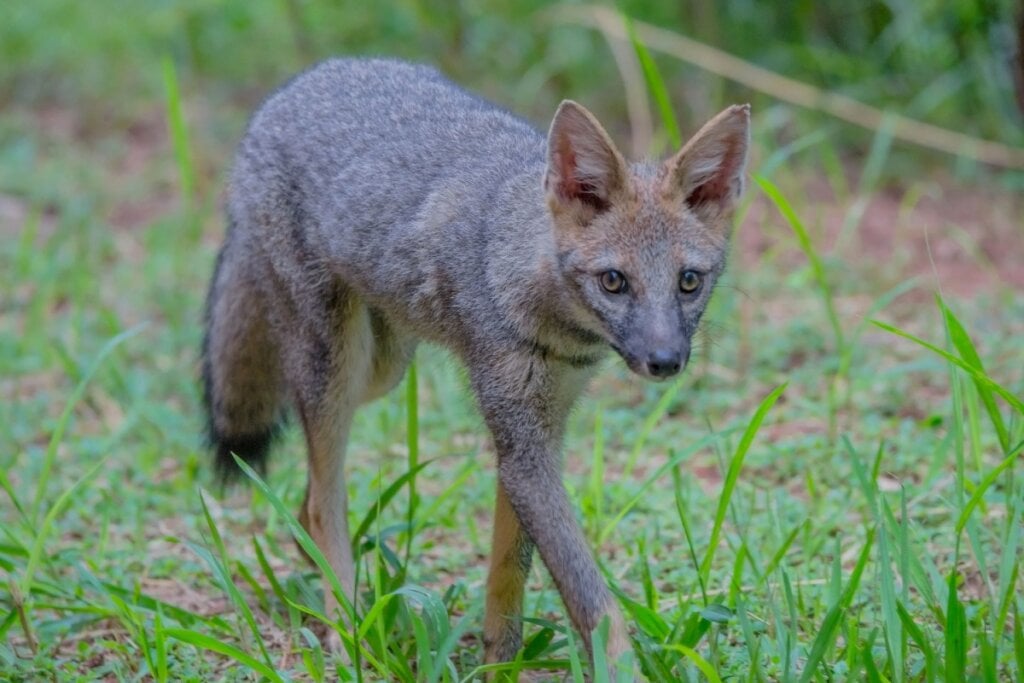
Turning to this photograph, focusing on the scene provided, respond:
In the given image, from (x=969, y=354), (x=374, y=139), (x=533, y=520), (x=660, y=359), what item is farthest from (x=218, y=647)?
(x=969, y=354)

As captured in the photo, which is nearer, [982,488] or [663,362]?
[982,488]

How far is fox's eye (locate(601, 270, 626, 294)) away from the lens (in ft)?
12.7

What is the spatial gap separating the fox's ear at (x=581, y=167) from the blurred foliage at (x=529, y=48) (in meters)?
4.97

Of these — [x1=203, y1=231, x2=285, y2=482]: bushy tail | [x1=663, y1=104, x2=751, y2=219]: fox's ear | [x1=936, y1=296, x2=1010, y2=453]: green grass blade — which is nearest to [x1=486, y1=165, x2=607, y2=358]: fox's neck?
[x1=663, y1=104, x2=751, y2=219]: fox's ear

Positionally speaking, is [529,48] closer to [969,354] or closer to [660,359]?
[969,354]

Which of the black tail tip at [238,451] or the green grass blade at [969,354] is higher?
the green grass blade at [969,354]

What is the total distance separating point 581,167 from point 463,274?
0.56 metres

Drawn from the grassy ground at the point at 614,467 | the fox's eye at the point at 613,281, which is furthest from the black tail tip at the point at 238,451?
the fox's eye at the point at 613,281

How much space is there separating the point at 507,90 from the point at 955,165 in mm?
3219

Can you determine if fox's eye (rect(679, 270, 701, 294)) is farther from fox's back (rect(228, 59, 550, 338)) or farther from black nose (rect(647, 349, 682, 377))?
fox's back (rect(228, 59, 550, 338))

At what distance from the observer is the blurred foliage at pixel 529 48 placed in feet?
31.1

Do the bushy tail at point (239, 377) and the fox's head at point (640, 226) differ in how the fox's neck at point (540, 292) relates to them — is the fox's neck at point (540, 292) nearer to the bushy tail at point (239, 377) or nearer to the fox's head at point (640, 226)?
the fox's head at point (640, 226)

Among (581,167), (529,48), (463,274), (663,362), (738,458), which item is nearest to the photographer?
(663,362)

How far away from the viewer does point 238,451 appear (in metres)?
5.24
